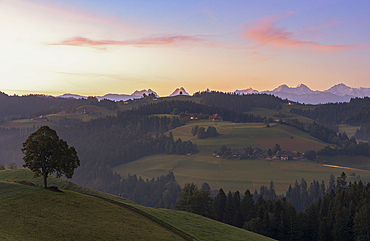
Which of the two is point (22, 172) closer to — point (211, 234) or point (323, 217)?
point (211, 234)

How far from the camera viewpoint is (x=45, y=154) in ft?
155

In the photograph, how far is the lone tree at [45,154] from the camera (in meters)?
46.5

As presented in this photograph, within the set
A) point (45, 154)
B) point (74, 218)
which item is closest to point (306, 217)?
point (74, 218)

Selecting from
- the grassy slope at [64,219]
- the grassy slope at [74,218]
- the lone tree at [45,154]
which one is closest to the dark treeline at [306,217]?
the grassy slope at [74,218]

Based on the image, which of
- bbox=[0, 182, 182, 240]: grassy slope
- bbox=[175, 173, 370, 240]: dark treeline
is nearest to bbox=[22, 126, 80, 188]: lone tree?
bbox=[0, 182, 182, 240]: grassy slope

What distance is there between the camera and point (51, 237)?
30.8 meters

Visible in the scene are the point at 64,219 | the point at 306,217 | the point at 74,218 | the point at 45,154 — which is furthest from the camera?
the point at 306,217

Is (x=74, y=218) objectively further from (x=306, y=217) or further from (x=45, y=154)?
(x=306, y=217)

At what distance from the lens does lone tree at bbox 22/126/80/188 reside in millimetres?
46531

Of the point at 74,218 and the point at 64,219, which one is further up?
the point at 64,219

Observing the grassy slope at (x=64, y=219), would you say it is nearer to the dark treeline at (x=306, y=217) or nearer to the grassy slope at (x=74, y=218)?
the grassy slope at (x=74, y=218)

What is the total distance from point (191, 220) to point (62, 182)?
32.1 metres

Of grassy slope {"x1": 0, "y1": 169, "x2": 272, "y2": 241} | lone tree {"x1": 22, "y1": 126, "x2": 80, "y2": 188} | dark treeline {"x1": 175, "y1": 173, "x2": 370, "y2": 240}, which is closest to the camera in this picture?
grassy slope {"x1": 0, "y1": 169, "x2": 272, "y2": 241}

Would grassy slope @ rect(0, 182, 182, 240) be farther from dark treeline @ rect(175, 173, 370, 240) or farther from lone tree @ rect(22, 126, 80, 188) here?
dark treeline @ rect(175, 173, 370, 240)
